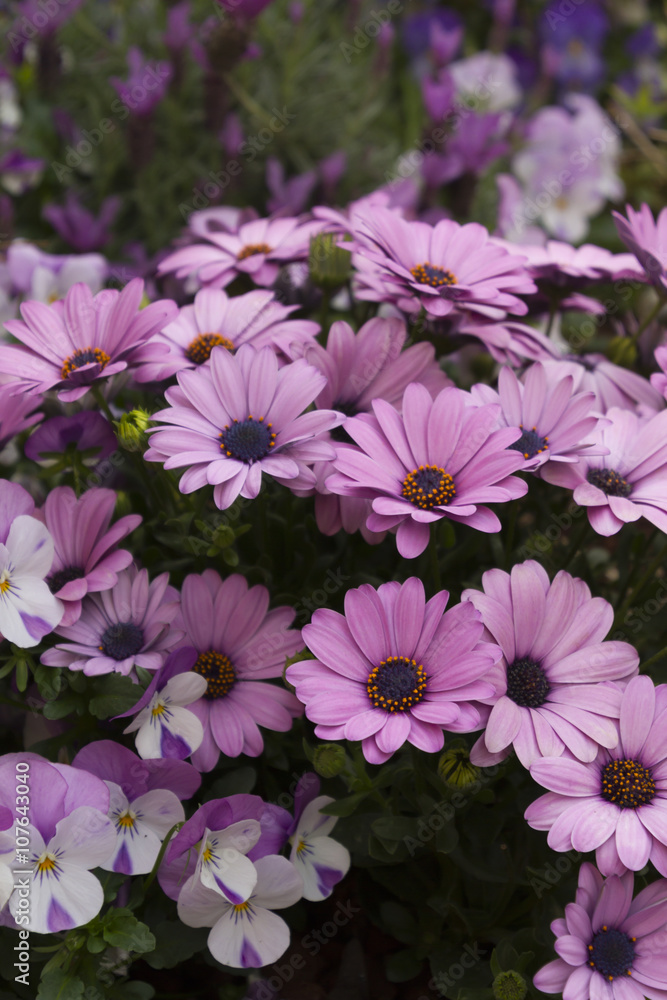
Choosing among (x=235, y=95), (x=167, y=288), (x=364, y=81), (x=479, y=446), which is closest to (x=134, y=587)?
(x=479, y=446)

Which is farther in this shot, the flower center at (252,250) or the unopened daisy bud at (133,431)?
the flower center at (252,250)

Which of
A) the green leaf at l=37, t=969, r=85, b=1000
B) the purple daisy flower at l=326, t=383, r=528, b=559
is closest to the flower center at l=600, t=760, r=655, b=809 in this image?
the purple daisy flower at l=326, t=383, r=528, b=559

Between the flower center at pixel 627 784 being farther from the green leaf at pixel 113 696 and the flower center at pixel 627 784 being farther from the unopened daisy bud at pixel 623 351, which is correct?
the unopened daisy bud at pixel 623 351

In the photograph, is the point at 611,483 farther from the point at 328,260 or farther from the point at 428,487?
the point at 328,260

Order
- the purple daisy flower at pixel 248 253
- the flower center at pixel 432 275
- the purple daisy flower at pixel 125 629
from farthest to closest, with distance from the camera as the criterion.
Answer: the purple daisy flower at pixel 248 253 → the flower center at pixel 432 275 → the purple daisy flower at pixel 125 629

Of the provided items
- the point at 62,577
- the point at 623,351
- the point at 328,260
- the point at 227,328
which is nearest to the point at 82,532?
the point at 62,577

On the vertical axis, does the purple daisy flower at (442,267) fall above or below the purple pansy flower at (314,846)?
above

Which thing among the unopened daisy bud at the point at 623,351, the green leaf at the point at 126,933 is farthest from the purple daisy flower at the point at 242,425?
the unopened daisy bud at the point at 623,351

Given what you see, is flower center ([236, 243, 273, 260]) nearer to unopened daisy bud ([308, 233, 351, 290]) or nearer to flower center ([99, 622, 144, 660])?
unopened daisy bud ([308, 233, 351, 290])
